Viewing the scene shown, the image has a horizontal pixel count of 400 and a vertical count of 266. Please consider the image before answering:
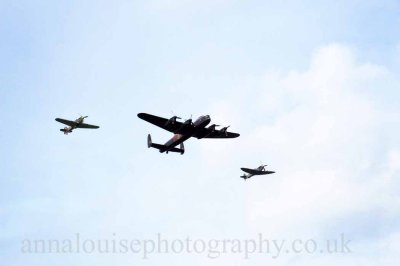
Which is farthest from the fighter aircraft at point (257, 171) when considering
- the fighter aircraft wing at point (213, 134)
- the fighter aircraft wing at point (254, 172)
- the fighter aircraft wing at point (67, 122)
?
the fighter aircraft wing at point (67, 122)

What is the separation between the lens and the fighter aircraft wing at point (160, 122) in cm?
6041

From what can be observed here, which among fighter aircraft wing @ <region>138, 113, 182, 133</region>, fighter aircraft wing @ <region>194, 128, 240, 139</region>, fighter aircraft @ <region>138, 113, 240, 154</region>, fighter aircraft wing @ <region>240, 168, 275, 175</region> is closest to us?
fighter aircraft @ <region>138, 113, 240, 154</region>

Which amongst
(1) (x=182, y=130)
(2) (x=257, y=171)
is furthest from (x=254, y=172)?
(1) (x=182, y=130)

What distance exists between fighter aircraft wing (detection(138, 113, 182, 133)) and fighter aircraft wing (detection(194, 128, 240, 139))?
285 cm

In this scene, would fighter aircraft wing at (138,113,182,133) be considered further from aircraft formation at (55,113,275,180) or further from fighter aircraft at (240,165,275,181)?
fighter aircraft at (240,165,275,181)

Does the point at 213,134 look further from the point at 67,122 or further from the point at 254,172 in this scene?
the point at 254,172

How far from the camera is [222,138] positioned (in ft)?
A: 226

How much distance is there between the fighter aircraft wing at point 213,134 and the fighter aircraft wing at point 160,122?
2.85m

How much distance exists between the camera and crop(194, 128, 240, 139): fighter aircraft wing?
60644 mm

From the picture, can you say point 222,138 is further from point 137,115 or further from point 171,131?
point 137,115

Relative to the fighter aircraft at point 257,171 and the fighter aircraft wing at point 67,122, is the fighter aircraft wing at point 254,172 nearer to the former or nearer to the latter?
the fighter aircraft at point 257,171

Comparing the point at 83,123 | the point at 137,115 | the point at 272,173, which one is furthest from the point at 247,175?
the point at 137,115

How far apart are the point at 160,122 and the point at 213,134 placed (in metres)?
7.57

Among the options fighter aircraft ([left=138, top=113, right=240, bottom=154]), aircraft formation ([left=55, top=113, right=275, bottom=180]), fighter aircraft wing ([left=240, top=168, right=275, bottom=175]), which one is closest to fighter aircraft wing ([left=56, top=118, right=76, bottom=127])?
aircraft formation ([left=55, top=113, right=275, bottom=180])
